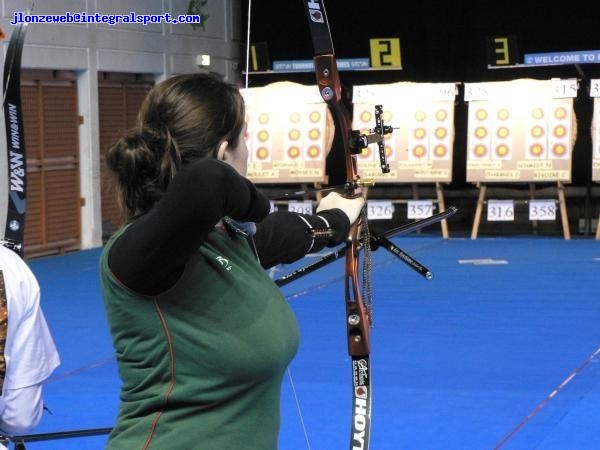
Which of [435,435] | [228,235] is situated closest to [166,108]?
[228,235]

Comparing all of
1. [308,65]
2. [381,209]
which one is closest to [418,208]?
[381,209]

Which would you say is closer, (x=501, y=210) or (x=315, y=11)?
(x=315, y=11)

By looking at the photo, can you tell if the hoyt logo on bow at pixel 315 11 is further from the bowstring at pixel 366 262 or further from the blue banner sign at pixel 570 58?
the blue banner sign at pixel 570 58

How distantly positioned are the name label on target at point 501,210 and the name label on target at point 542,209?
167mm

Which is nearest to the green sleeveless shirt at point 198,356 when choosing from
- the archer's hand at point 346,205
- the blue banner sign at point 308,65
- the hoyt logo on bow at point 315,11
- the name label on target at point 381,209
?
the archer's hand at point 346,205

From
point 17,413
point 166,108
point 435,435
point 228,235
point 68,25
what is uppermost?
point 68,25

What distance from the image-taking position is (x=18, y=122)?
2672mm

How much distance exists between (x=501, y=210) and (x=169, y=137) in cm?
837

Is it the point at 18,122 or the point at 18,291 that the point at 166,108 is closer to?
the point at 18,291

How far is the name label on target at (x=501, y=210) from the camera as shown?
9.45 metres

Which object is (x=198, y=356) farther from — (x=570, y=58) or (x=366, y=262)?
(x=570, y=58)

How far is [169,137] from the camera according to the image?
1.32 metres

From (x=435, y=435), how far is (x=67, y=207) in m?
5.89

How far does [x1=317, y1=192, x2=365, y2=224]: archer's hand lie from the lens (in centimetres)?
193
